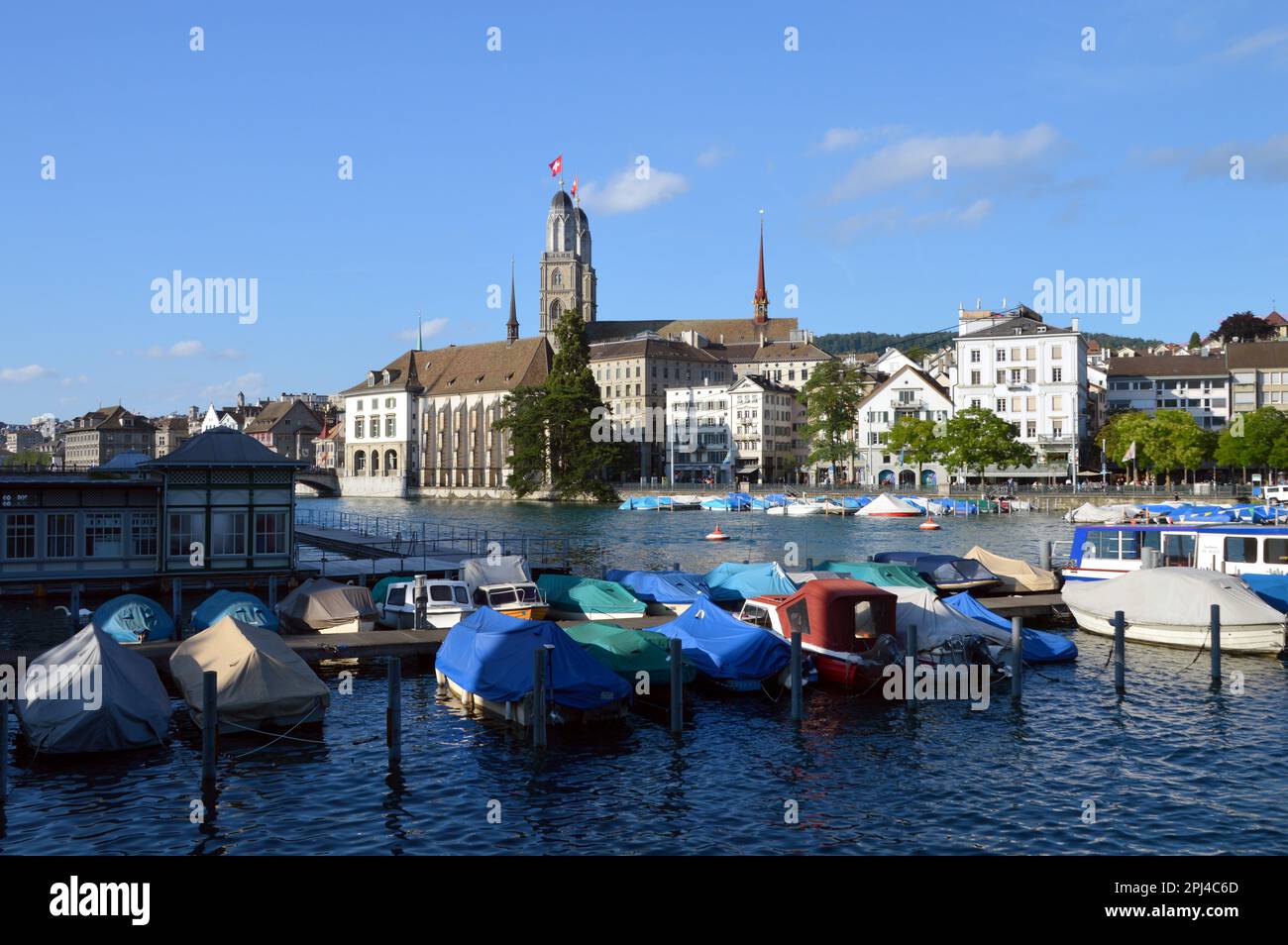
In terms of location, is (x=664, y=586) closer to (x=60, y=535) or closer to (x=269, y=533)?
(x=269, y=533)

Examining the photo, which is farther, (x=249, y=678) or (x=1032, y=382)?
(x=1032, y=382)

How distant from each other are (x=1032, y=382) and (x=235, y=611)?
116m

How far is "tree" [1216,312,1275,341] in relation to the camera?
7215 inches

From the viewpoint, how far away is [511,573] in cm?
4244

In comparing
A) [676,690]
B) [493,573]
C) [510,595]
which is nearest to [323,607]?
[510,595]

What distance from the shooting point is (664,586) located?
4184 centimetres

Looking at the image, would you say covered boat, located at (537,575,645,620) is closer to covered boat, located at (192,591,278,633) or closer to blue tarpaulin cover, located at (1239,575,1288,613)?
covered boat, located at (192,591,278,633)

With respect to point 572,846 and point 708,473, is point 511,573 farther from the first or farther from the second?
point 708,473

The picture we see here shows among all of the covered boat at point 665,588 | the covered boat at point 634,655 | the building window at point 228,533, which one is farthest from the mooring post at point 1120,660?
the building window at point 228,533

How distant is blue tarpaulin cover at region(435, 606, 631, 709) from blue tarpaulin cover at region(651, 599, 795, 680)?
417 centimetres

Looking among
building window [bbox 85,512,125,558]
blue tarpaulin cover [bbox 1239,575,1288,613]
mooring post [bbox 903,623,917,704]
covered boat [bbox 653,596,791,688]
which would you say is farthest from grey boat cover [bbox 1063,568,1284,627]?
building window [bbox 85,512,125,558]
